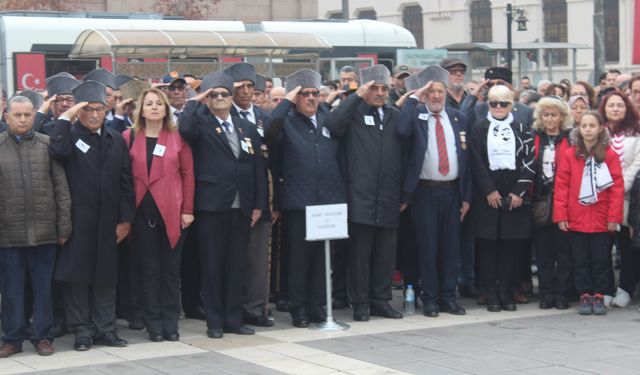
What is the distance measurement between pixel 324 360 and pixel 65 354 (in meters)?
2.09

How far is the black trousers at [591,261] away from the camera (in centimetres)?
1145

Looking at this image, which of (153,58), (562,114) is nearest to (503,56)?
(153,58)

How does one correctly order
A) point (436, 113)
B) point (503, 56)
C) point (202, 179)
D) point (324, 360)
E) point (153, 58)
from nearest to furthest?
point (324, 360), point (202, 179), point (436, 113), point (153, 58), point (503, 56)

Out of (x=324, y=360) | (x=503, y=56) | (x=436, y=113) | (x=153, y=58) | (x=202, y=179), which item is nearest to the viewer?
(x=324, y=360)

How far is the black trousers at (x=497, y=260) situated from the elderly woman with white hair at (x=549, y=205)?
1.07 feet

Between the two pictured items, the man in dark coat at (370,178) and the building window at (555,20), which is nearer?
the man in dark coat at (370,178)

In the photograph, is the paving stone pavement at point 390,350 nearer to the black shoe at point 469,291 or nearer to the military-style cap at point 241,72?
the black shoe at point 469,291

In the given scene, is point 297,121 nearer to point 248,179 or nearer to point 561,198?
point 248,179

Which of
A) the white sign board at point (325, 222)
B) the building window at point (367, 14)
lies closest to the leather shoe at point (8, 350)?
the white sign board at point (325, 222)

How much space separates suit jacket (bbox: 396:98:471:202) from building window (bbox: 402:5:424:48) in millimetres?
56631

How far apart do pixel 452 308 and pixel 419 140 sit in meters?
1.64

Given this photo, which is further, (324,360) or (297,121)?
(297,121)

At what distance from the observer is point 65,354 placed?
31.5 ft

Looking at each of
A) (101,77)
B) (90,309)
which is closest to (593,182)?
(101,77)
